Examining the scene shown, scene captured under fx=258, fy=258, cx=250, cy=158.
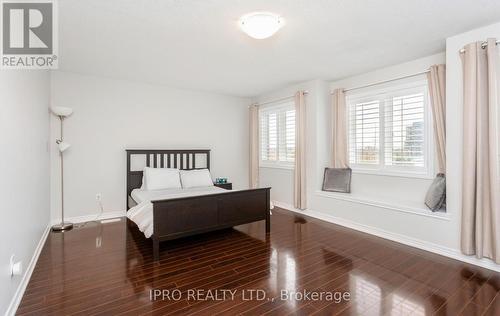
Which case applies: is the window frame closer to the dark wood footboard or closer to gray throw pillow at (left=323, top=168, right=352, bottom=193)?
gray throw pillow at (left=323, top=168, right=352, bottom=193)

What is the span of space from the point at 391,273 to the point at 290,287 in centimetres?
106

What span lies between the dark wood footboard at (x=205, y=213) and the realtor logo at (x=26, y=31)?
1826 mm

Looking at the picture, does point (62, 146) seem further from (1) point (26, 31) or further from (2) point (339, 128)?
(2) point (339, 128)

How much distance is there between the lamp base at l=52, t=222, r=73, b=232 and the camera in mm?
3759

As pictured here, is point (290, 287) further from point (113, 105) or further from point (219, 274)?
point (113, 105)

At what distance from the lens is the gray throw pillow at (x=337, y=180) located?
4.37 m

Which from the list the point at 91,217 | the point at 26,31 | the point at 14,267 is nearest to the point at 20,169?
the point at 14,267

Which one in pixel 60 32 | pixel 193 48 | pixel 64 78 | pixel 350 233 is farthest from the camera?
pixel 64 78

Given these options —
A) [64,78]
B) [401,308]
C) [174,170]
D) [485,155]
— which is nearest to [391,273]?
[401,308]

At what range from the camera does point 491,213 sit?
255cm

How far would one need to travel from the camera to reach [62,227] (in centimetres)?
379

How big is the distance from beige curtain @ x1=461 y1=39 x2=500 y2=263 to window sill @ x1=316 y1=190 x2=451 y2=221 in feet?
0.97

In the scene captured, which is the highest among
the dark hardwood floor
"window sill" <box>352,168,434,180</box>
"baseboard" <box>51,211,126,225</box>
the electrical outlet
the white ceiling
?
the white ceiling

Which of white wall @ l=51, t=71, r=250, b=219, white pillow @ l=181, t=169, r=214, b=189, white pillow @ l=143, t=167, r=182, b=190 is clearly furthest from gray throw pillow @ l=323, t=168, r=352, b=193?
white pillow @ l=143, t=167, r=182, b=190
